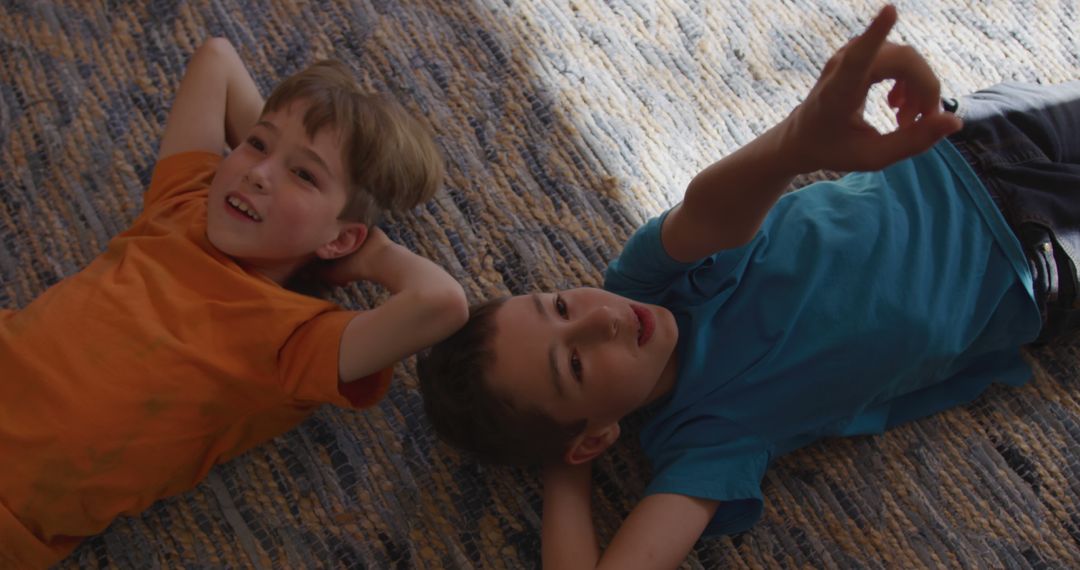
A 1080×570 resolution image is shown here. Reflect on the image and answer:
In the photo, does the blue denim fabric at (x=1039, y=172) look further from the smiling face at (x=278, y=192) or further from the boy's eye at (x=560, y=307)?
the smiling face at (x=278, y=192)

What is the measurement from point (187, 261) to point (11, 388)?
0.17 meters

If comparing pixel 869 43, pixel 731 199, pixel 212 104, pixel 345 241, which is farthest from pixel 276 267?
pixel 869 43

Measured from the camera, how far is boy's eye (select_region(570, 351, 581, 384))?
672 millimetres

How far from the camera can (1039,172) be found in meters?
0.76

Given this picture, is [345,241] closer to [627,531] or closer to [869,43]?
[627,531]

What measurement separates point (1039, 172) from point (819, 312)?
25 cm

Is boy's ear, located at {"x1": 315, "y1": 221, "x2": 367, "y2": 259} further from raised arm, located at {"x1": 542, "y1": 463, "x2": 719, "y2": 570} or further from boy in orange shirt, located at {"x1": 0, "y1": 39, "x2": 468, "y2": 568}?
raised arm, located at {"x1": 542, "y1": 463, "x2": 719, "y2": 570}

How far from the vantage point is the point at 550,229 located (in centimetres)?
89

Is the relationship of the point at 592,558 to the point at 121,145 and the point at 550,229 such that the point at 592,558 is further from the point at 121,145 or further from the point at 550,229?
the point at 121,145

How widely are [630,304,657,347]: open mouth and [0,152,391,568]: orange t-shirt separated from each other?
23 centimetres

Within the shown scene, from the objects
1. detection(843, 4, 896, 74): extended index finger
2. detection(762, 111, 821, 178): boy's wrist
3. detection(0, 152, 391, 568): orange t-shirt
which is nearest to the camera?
detection(843, 4, 896, 74): extended index finger

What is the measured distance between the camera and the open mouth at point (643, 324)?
696mm

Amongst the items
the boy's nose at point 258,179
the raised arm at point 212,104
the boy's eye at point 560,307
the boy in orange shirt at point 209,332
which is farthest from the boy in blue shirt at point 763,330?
the raised arm at point 212,104

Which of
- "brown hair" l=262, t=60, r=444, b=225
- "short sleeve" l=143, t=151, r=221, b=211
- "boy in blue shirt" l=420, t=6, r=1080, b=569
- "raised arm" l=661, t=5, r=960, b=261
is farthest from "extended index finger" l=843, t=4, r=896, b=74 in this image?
"short sleeve" l=143, t=151, r=221, b=211
